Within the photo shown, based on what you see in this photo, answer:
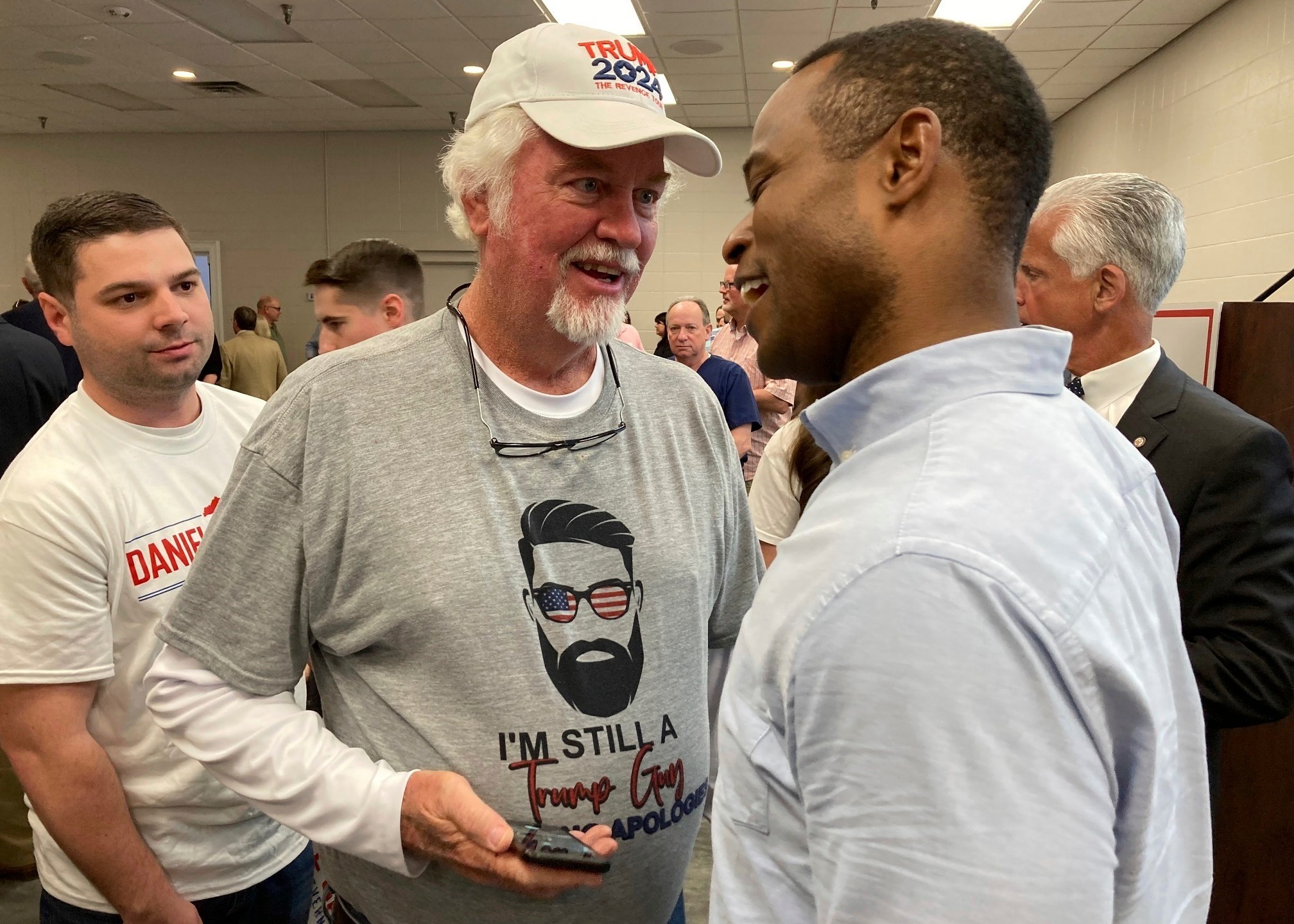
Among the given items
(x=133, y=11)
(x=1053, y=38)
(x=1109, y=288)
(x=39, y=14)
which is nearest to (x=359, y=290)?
(x=1109, y=288)

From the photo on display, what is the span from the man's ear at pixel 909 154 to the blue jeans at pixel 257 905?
1.46m

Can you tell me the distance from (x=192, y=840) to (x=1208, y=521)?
1.78m

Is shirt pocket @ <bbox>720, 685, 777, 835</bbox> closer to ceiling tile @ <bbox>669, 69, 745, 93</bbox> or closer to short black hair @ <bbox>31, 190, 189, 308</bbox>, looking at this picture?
short black hair @ <bbox>31, 190, 189, 308</bbox>

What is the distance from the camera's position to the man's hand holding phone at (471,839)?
3.22 ft

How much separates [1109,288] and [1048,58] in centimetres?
620

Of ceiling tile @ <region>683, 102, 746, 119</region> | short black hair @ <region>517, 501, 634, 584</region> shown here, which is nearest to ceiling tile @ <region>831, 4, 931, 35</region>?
ceiling tile @ <region>683, 102, 746, 119</region>

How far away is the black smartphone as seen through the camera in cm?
99

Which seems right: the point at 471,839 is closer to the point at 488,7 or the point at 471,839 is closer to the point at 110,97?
the point at 488,7

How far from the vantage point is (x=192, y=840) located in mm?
1386

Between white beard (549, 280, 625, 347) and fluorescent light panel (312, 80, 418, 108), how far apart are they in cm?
789

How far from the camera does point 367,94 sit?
27.8ft

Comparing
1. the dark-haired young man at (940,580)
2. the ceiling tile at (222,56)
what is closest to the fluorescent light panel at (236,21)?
the ceiling tile at (222,56)

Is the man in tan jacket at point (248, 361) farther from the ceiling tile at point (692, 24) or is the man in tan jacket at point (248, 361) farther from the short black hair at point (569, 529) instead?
the short black hair at point (569, 529)

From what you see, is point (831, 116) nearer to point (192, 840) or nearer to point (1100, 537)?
point (1100, 537)
